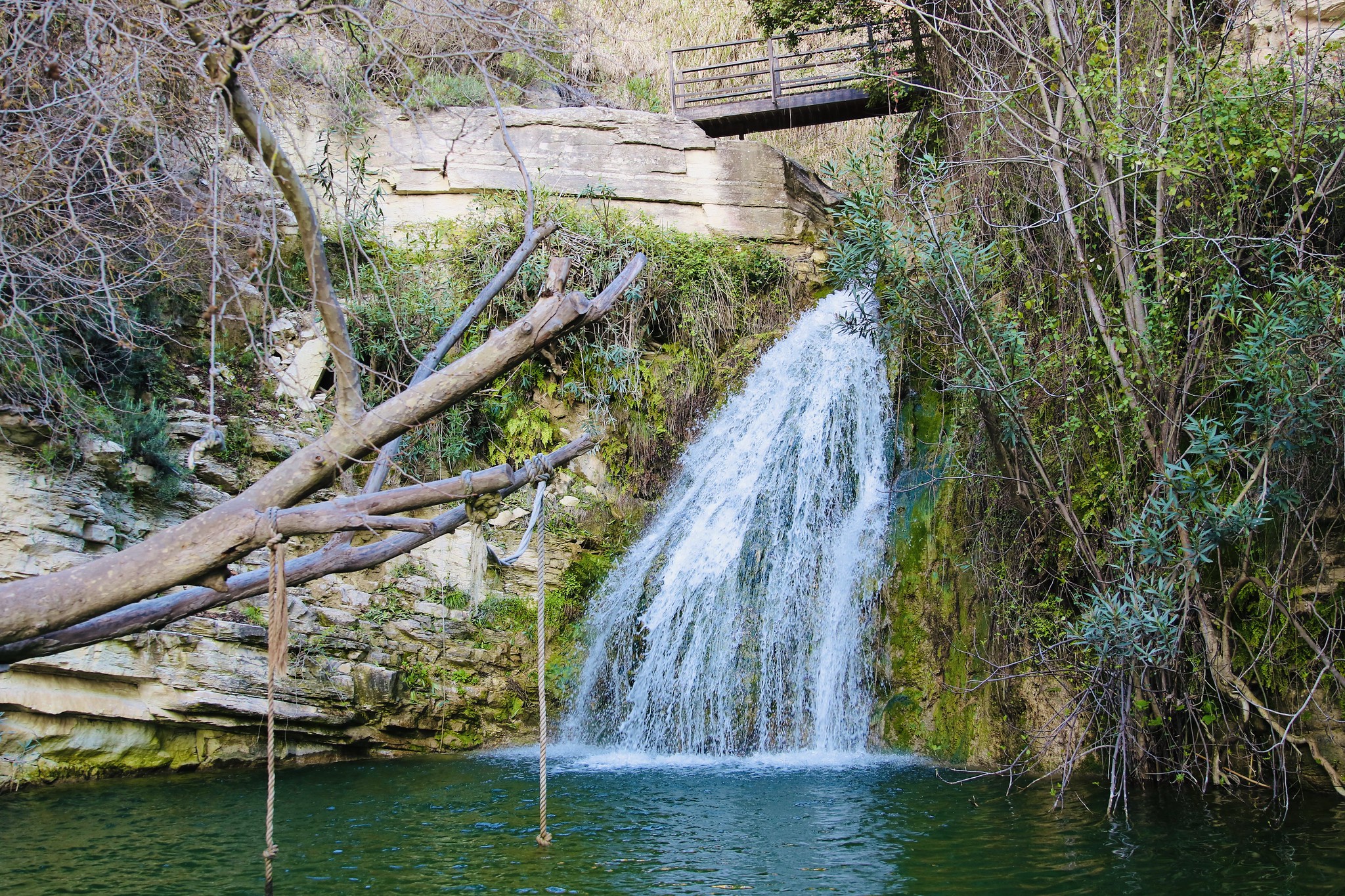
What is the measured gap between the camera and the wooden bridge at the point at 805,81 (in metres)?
11.8

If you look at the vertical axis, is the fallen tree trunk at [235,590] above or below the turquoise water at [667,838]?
above

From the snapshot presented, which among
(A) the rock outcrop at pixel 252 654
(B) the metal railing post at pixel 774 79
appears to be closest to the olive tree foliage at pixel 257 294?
(A) the rock outcrop at pixel 252 654

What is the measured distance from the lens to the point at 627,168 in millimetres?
12641

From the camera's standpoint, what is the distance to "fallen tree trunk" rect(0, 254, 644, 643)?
3984 millimetres

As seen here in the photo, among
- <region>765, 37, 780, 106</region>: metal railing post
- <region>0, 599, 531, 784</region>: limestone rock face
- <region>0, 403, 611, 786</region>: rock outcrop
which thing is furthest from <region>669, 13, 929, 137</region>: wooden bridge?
<region>0, 599, 531, 784</region>: limestone rock face

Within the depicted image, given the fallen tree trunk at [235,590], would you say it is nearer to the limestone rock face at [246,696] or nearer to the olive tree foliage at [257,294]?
the olive tree foliage at [257,294]

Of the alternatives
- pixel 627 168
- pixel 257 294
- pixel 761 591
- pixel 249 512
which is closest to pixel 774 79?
pixel 627 168

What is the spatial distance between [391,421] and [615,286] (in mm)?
1288

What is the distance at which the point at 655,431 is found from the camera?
11125mm

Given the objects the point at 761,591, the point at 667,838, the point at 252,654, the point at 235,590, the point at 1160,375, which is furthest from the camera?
the point at 761,591

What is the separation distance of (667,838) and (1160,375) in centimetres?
441

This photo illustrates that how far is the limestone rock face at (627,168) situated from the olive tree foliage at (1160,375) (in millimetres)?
5109

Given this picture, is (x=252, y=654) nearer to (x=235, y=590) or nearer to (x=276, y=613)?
(x=235, y=590)

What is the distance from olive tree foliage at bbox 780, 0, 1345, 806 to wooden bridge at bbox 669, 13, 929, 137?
10.7 ft
